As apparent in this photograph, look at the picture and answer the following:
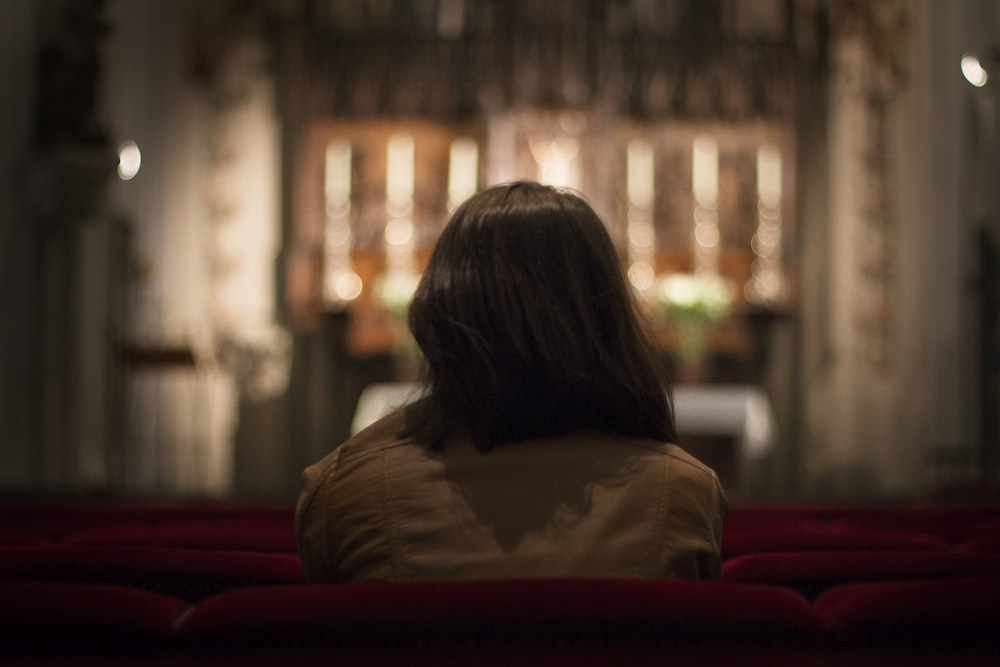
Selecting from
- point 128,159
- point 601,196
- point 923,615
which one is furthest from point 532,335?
point 601,196

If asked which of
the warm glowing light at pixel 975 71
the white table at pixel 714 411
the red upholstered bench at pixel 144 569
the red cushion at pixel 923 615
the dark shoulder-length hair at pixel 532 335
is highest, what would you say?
the warm glowing light at pixel 975 71

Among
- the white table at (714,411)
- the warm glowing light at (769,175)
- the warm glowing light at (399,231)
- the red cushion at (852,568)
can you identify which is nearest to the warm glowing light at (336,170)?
the warm glowing light at (399,231)

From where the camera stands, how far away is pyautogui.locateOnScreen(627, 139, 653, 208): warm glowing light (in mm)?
9711

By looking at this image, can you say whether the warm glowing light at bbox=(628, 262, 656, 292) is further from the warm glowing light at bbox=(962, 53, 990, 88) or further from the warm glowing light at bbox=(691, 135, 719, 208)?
the warm glowing light at bbox=(962, 53, 990, 88)

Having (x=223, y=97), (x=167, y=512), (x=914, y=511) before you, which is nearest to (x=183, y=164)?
(x=223, y=97)

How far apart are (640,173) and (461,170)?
1.28 metres

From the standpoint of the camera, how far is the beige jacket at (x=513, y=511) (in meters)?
1.45

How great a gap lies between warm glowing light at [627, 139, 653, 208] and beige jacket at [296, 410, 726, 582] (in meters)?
8.24

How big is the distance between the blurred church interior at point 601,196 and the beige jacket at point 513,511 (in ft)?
24.5

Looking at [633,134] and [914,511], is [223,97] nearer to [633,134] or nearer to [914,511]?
[633,134]

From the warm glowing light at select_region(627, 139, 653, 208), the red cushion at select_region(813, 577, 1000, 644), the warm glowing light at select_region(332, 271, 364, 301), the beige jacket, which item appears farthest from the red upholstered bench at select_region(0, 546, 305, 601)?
the warm glowing light at select_region(627, 139, 653, 208)

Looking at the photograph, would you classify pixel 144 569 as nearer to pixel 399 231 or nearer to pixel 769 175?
pixel 399 231

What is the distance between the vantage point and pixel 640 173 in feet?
32.1

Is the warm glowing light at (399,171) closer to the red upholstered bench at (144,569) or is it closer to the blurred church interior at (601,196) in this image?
the blurred church interior at (601,196)
